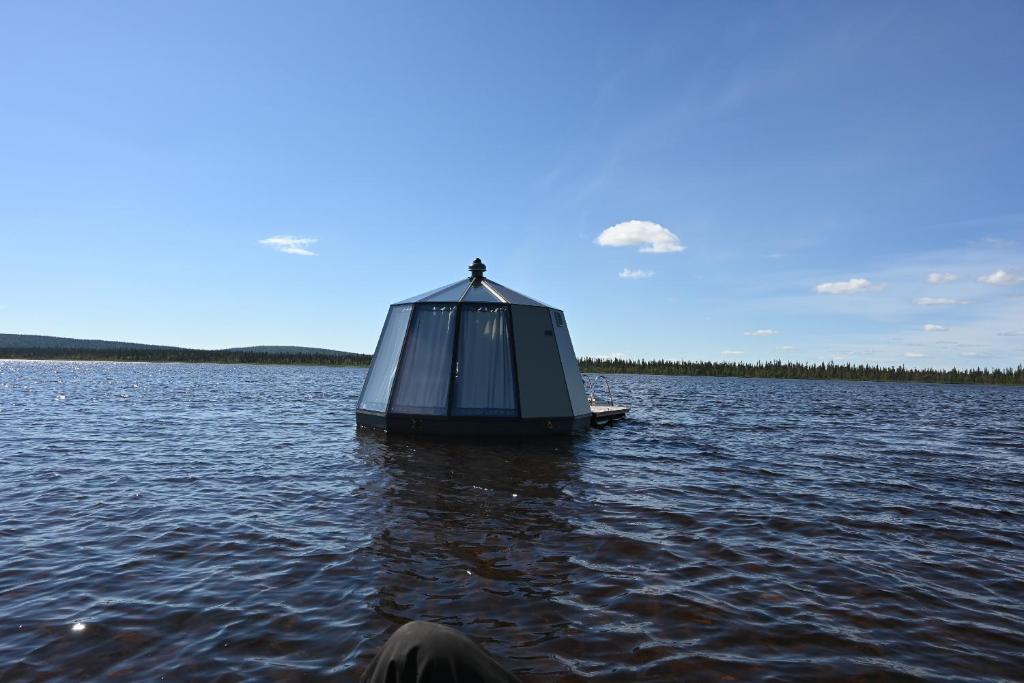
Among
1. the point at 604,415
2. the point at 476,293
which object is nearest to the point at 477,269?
the point at 476,293

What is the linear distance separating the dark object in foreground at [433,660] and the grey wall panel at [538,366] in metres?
14.7

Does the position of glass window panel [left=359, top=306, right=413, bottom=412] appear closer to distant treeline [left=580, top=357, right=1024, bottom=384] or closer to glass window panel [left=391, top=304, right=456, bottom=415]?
glass window panel [left=391, top=304, right=456, bottom=415]

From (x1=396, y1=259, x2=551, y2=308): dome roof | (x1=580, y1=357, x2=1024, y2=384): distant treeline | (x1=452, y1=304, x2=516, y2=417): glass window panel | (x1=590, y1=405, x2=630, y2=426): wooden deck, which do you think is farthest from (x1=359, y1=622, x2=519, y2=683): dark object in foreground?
(x1=580, y1=357, x2=1024, y2=384): distant treeline

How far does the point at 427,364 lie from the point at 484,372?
1.80 metres

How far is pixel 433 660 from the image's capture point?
275cm

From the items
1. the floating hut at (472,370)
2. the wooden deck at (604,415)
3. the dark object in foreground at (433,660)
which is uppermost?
the floating hut at (472,370)

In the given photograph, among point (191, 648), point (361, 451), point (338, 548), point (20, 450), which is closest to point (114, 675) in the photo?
point (191, 648)

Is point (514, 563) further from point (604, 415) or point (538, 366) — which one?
point (604, 415)

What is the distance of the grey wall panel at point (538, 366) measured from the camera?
58.6ft

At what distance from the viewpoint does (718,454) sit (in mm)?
17328

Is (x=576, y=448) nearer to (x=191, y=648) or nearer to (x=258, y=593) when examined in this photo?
(x=258, y=593)

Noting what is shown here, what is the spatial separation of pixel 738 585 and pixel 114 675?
6246mm

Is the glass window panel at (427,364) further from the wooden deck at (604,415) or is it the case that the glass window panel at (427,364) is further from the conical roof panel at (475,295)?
the wooden deck at (604,415)

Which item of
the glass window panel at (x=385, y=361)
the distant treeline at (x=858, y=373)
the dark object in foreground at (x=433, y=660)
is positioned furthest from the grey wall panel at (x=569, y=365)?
the distant treeline at (x=858, y=373)
